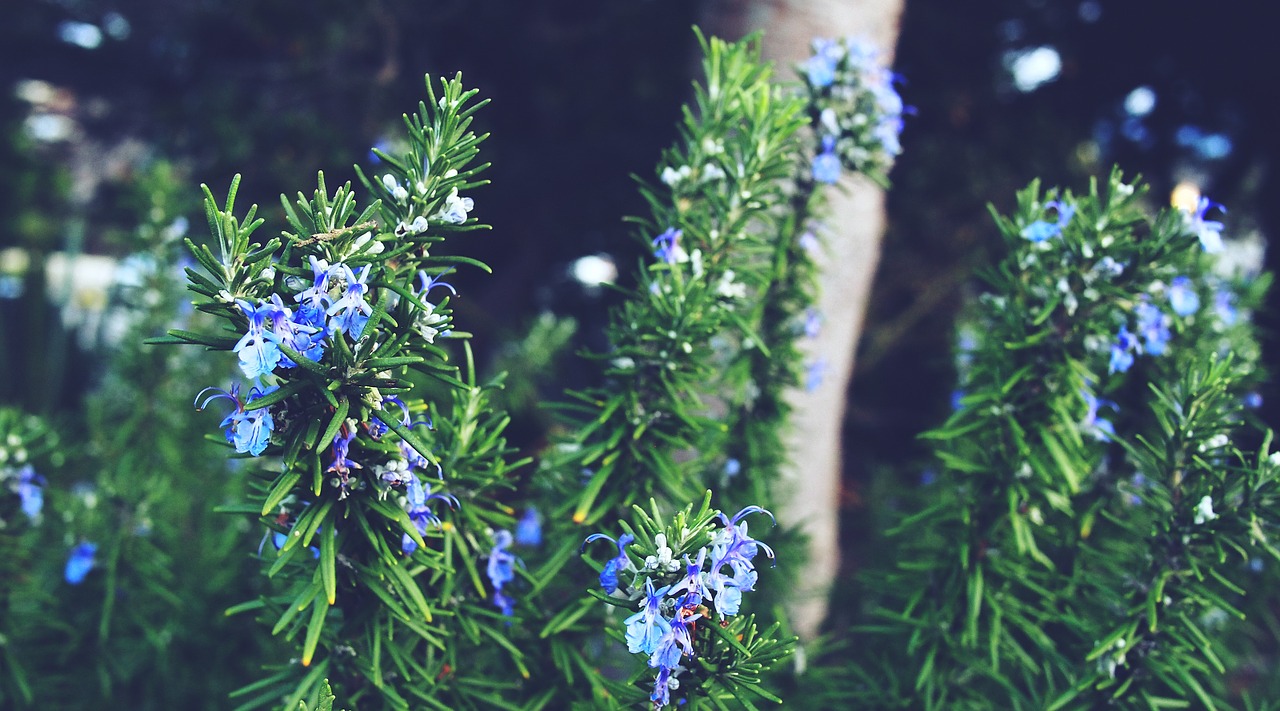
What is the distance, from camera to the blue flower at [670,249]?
1425 mm

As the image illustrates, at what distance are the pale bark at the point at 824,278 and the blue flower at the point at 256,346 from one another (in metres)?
1.48

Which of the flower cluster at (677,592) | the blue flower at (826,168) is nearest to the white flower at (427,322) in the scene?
the flower cluster at (677,592)

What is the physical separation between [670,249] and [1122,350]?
0.84 metres

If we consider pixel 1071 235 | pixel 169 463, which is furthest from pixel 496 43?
pixel 1071 235

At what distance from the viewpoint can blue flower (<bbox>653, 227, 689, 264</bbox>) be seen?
1.42 metres

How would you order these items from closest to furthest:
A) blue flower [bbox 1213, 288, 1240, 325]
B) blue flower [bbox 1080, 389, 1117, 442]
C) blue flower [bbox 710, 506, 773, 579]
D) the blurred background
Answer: blue flower [bbox 710, 506, 773, 579], blue flower [bbox 1080, 389, 1117, 442], blue flower [bbox 1213, 288, 1240, 325], the blurred background

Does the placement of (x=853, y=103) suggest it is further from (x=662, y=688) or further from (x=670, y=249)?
(x=662, y=688)

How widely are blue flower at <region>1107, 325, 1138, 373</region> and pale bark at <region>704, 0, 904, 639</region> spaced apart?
789 mm

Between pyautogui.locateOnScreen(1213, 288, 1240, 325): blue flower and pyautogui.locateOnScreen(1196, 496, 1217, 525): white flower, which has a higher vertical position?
pyautogui.locateOnScreen(1213, 288, 1240, 325): blue flower

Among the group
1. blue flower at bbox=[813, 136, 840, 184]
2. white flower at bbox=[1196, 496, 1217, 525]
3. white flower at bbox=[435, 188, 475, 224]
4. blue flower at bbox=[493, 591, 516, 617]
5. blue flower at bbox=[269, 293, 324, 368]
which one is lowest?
blue flower at bbox=[493, 591, 516, 617]

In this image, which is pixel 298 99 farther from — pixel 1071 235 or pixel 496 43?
pixel 1071 235

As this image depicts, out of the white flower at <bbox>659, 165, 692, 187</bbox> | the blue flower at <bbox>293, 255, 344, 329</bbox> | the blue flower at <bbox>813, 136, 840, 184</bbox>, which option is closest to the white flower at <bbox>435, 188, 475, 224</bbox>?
the blue flower at <bbox>293, 255, 344, 329</bbox>

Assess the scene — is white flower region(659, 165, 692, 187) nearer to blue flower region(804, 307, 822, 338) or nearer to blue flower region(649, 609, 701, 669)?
blue flower region(804, 307, 822, 338)

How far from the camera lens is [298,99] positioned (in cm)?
406
